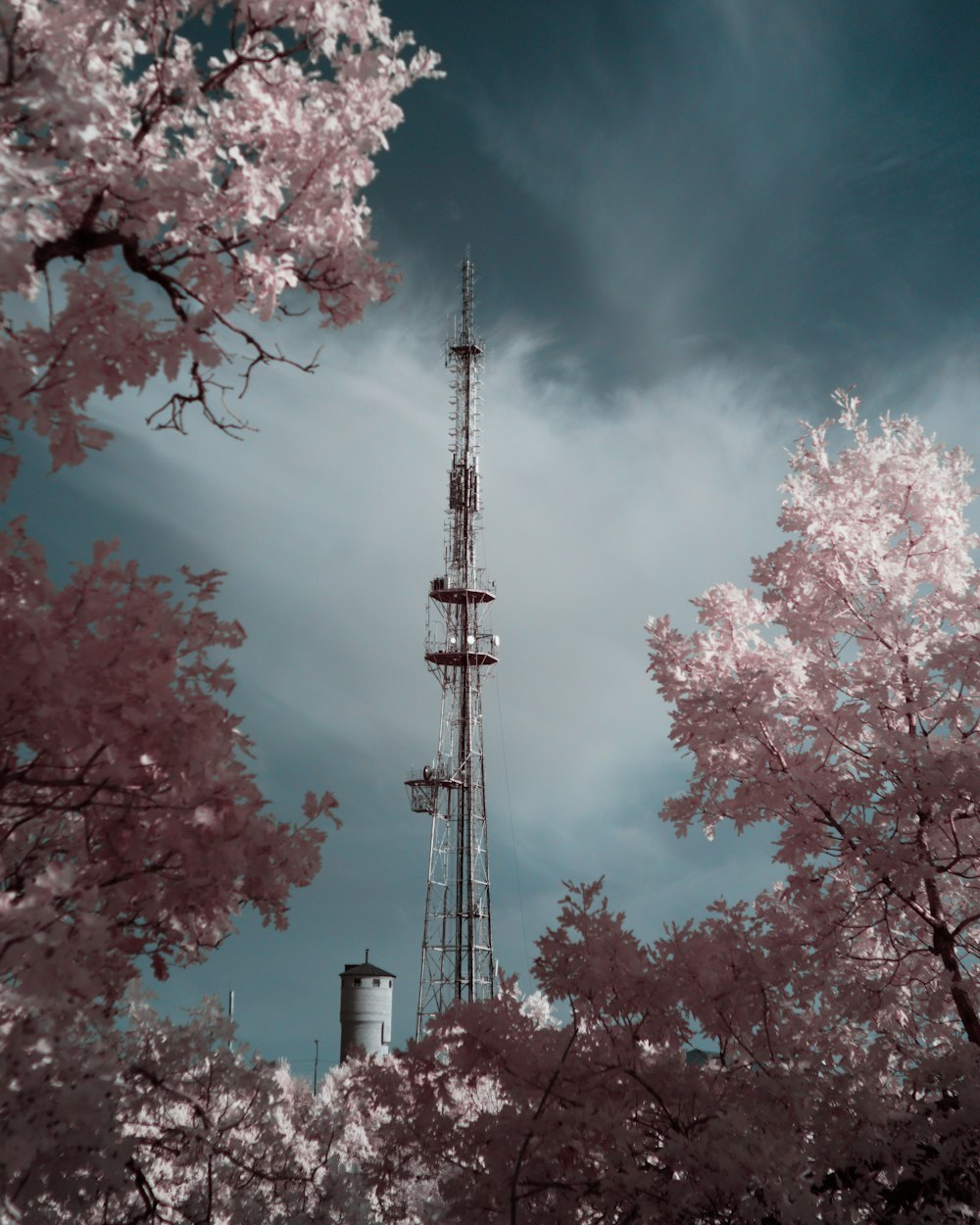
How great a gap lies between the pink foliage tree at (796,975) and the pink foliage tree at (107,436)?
131 cm

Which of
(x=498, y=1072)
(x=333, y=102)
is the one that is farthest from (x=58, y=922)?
(x=498, y=1072)

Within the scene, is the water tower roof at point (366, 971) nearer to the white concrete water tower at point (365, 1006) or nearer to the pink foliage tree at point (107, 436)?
the white concrete water tower at point (365, 1006)

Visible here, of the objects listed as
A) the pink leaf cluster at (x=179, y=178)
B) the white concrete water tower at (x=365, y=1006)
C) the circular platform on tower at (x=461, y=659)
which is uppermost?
the circular platform on tower at (x=461, y=659)

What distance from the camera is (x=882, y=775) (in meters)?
5.28

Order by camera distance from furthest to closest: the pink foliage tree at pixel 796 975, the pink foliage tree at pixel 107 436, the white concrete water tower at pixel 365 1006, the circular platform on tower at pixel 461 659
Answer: the white concrete water tower at pixel 365 1006 → the circular platform on tower at pixel 461 659 → the pink foliage tree at pixel 796 975 → the pink foliage tree at pixel 107 436

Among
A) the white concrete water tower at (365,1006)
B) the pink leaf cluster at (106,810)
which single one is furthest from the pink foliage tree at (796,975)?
the white concrete water tower at (365,1006)

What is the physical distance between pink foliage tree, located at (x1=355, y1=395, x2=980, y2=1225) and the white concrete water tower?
16.2 meters

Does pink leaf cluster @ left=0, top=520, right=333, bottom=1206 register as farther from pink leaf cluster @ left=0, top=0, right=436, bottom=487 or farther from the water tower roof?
the water tower roof

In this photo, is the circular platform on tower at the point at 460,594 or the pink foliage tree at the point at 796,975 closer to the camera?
the pink foliage tree at the point at 796,975

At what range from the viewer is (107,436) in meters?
2.62

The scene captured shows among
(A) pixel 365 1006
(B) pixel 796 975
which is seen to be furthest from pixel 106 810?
(A) pixel 365 1006

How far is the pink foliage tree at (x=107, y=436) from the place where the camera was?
7.25ft

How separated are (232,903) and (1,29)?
7.73 feet

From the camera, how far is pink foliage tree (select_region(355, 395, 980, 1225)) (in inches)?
144
